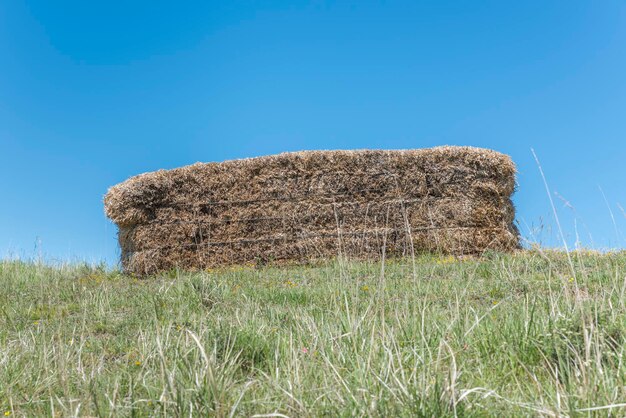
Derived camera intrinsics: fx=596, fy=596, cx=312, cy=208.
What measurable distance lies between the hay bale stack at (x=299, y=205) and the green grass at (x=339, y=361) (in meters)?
5.03

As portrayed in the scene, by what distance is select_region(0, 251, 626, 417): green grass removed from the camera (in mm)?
2275

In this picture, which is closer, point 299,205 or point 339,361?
point 339,361

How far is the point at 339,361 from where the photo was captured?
2912 mm

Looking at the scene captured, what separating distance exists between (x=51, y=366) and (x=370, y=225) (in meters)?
7.97

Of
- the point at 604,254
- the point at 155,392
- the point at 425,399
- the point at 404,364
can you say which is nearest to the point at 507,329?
the point at 404,364

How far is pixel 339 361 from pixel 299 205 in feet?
27.4

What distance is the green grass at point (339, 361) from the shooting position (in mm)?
2275

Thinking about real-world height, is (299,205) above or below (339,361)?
above

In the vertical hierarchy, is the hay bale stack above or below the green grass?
above

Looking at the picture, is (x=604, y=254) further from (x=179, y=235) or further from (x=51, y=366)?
(x=51, y=366)

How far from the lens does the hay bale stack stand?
11125 millimetres

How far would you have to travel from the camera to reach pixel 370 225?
11141 mm

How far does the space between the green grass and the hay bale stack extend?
503 cm

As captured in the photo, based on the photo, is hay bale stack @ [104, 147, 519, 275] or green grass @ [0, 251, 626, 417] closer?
green grass @ [0, 251, 626, 417]
